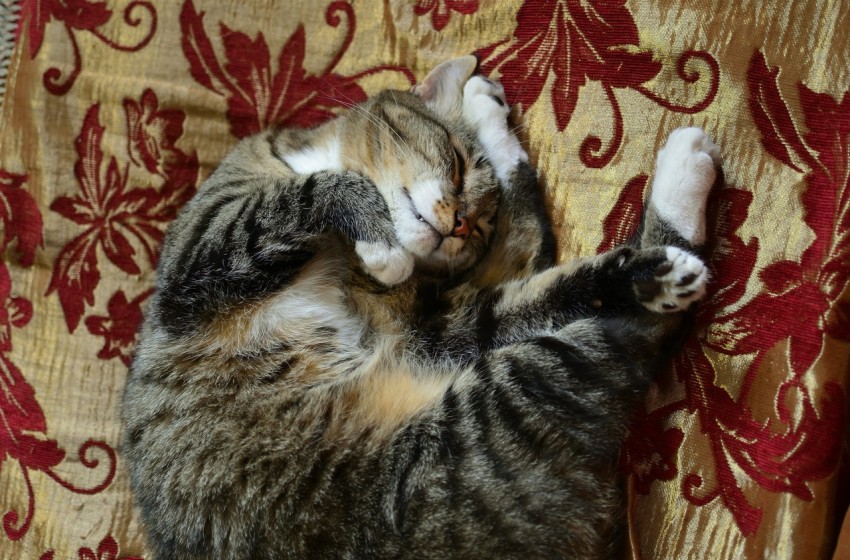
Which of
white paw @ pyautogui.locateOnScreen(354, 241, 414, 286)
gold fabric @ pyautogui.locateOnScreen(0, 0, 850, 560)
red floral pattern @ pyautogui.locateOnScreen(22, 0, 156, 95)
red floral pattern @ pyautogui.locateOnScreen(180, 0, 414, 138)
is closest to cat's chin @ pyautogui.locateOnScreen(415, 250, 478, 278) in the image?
white paw @ pyautogui.locateOnScreen(354, 241, 414, 286)

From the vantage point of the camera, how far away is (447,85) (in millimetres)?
1608

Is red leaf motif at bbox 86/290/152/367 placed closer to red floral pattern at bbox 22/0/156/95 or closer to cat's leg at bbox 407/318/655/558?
red floral pattern at bbox 22/0/156/95

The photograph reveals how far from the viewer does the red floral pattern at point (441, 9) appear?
1594mm

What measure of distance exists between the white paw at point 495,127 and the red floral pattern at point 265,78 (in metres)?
0.26

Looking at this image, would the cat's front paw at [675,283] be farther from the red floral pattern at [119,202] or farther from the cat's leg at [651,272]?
the red floral pattern at [119,202]

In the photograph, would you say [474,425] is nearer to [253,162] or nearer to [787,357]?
[787,357]

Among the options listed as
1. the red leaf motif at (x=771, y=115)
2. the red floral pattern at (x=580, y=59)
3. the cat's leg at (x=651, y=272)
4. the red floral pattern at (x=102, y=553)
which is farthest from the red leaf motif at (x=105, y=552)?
the red leaf motif at (x=771, y=115)

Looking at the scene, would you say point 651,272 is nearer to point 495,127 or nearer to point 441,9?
point 495,127

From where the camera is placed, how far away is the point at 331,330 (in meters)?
1.38

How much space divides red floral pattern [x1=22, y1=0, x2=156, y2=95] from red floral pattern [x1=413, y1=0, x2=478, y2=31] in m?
0.72

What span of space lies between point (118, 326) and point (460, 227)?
37.7 inches

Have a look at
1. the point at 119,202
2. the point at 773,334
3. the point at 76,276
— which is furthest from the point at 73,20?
A: the point at 773,334

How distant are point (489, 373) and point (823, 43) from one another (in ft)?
2.67

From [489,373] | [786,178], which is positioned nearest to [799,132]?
[786,178]
